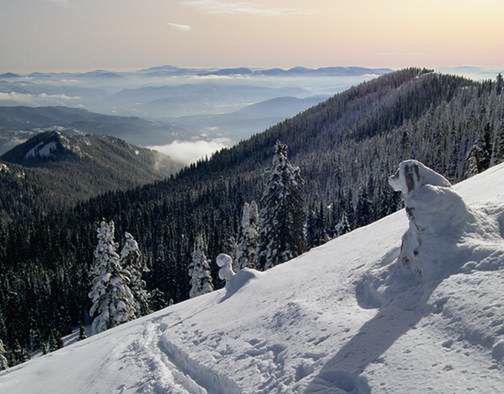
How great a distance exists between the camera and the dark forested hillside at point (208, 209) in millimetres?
80188

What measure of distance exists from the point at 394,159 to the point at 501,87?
7899 centimetres

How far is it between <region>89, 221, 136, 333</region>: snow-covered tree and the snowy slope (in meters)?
14.3

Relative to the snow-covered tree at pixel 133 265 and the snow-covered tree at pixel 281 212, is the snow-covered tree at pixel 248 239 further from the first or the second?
the snow-covered tree at pixel 281 212

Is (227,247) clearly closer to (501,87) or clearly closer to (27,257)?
(27,257)

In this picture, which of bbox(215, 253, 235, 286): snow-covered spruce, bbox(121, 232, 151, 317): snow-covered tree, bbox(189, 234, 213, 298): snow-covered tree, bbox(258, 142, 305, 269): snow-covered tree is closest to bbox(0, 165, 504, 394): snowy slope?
bbox(215, 253, 235, 286): snow-covered spruce

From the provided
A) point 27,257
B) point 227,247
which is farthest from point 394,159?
point 27,257

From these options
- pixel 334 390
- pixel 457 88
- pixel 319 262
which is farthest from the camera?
pixel 457 88

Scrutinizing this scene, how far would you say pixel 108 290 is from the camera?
33375 millimetres

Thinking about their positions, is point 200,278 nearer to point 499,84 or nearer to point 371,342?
point 371,342

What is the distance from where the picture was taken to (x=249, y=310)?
14523 mm

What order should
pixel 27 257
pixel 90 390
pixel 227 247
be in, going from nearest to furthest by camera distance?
1. pixel 90 390
2. pixel 227 247
3. pixel 27 257

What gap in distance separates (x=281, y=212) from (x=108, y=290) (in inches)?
602

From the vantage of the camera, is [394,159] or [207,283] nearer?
[207,283]

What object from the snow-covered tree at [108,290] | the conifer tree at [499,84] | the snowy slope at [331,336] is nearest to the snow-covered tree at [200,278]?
the snow-covered tree at [108,290]
